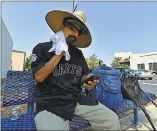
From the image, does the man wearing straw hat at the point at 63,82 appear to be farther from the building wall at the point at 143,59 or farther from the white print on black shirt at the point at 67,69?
the building wall at the point at 143,59

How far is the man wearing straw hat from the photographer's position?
84.7 inches

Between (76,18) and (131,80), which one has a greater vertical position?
(76,18)

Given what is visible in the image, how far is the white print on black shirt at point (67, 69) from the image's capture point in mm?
2318

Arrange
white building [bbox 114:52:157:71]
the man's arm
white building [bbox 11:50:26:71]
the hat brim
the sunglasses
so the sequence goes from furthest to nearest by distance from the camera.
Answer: white building [bbox 114:52:157:71] → white building [bbox 11:50:26:71] → the hat brim → the sunglasses → the man's arm

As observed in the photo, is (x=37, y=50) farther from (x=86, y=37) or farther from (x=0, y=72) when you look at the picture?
(x=86, y=37)

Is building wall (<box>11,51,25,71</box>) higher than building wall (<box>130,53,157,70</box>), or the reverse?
building wall (<box>130,53,157,70</box>)

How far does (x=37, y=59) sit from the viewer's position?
223cm

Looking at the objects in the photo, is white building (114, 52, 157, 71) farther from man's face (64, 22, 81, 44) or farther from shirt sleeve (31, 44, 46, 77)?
shirt sleeve (31, 44, 46, 77)

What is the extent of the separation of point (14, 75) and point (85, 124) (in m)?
0.90

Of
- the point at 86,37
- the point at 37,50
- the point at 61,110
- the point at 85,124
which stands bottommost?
the point at 85,124

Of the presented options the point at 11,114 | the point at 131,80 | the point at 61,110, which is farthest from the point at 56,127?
the point at 131,80

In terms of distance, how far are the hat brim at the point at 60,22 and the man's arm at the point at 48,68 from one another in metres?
0.51

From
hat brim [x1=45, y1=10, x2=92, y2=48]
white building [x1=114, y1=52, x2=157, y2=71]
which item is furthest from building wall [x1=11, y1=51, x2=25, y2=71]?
white building [x1=114, y1=52, x2=157, y2=71]

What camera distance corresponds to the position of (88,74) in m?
2.67
